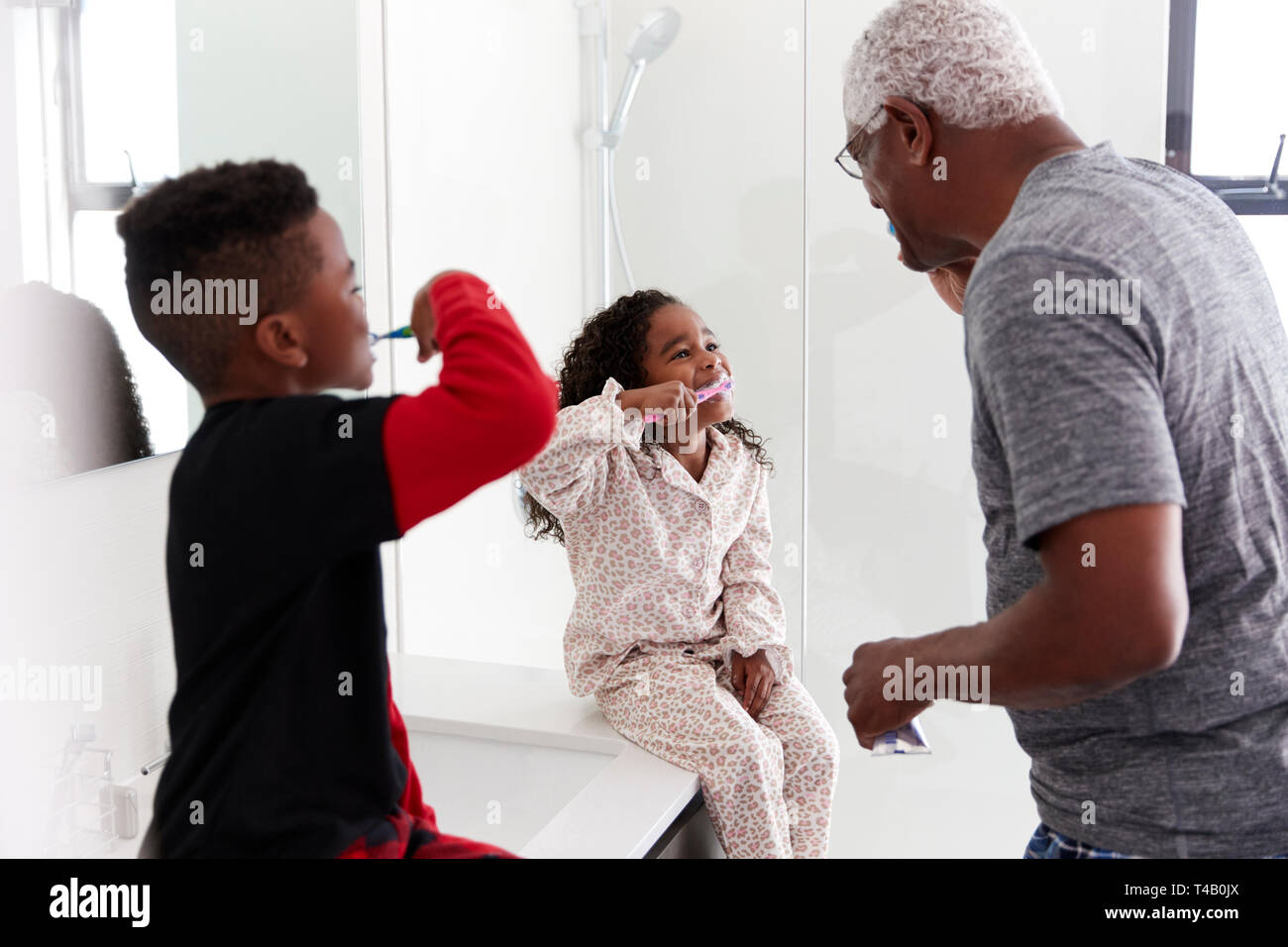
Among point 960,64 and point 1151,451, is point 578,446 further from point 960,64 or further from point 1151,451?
point 1151,451

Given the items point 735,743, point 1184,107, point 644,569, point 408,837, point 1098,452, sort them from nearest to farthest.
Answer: point 1098,452 → point 408,837 → point 735,743 → point 644,569 → point 1184,107

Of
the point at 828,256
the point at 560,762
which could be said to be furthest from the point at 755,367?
the point at 560,762

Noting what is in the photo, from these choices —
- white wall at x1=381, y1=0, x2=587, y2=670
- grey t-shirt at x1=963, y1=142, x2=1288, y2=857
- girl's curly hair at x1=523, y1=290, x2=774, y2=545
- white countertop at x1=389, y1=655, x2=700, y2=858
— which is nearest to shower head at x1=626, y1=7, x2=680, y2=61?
white wall at x1=381, y1=0, x2=587, y2=670

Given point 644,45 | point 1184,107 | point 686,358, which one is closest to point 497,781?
point 686,358

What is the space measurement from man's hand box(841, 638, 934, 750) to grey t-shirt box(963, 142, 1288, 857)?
0.29 feet

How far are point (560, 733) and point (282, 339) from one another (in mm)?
694

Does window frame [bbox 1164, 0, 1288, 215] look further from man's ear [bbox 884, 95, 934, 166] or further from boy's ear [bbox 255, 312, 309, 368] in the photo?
boy's ear [bbox 255, 312, 309, 368]

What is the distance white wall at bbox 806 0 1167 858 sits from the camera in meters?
1.99

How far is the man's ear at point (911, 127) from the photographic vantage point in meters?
0.84

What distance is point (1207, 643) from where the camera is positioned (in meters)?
0.75

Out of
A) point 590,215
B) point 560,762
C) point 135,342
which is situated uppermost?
point 590,215

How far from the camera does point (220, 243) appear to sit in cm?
68
